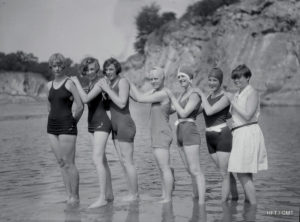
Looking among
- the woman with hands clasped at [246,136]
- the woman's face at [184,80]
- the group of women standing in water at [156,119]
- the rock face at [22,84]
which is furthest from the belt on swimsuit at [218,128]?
the rock face at [22,84]

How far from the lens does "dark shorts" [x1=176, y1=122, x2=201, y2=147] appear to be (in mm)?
7000

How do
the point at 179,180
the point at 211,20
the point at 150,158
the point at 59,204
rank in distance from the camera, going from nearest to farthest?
the point at 59,204 < the point at 179,180 < the point at 150,158 < the point at 211,20

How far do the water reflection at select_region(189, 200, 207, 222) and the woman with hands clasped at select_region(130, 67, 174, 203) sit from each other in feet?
1.56

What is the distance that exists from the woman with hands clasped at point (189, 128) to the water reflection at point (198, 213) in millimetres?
118

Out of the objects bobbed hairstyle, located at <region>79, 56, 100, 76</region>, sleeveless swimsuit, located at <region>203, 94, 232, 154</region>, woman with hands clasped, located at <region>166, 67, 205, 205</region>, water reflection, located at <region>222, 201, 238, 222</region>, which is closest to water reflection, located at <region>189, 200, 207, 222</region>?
woman with hands clasped, located at <region>166, 67, 205, 205</region>

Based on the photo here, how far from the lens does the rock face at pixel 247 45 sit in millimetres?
53562

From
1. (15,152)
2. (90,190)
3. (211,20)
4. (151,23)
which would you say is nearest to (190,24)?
(211,20)

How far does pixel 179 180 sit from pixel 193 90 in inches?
112

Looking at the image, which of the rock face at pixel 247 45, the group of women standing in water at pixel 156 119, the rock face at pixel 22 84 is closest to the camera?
the group of women standing in water at pixel 156 119

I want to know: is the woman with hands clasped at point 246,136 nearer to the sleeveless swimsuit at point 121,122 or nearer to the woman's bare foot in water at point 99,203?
the sleeveless swimsuit at point 121,122

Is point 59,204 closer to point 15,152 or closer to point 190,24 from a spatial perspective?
point 15,152

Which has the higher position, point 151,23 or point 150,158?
point 151,23

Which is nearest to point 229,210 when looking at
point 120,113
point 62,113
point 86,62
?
point 120,113

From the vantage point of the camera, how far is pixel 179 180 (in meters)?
9.34
